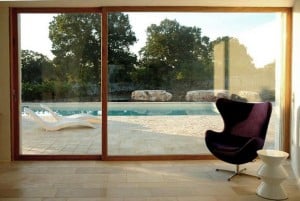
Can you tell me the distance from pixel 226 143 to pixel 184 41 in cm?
177

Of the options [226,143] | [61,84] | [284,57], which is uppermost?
[284,57]

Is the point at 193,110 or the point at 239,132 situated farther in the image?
the point at 193,110

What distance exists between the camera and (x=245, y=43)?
19.5ft

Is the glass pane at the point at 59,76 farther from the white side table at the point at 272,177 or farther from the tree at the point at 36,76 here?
the white side table at the point at 272,177

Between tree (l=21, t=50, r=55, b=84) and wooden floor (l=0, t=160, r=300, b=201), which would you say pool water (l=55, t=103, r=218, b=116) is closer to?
tree (l=21, t=50, r=55, b=84)

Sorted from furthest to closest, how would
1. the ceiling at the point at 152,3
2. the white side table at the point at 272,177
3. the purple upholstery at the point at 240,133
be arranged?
the ceiling at the point at 152,3
the purple upholstery at the point at 240,133
the white side table at the point at 272,177

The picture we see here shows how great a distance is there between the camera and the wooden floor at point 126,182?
4180mm

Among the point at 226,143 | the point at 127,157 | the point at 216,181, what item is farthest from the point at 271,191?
the point at 127,157

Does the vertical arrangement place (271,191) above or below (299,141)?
below

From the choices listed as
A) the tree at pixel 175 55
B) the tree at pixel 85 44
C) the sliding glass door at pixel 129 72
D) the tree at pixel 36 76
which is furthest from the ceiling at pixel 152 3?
the tree at pixel 36 76

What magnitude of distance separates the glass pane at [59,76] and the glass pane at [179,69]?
32 cm

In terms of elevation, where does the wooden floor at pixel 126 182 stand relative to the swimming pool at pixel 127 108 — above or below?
below

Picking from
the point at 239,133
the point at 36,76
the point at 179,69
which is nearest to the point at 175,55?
the point at 179,69

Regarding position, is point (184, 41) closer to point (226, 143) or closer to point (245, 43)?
point (245, 43)
